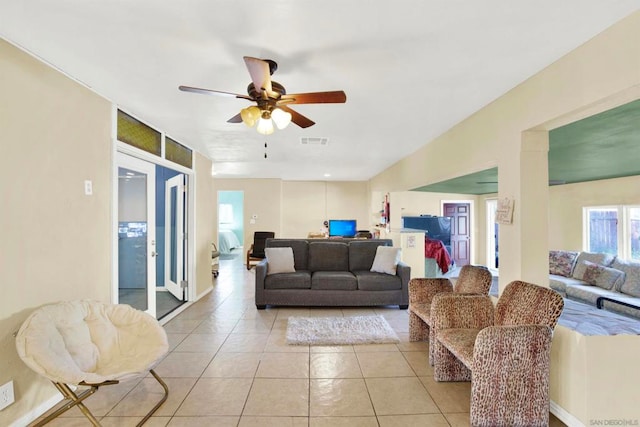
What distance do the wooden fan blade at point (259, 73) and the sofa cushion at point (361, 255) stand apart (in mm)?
3281

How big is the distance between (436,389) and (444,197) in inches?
255

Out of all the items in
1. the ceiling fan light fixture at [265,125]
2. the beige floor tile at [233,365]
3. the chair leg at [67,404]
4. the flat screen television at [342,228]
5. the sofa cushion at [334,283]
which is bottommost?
the beige floor tile at [233,365]

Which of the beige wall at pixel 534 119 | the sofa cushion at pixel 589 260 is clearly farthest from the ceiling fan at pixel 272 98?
the sofa cushion at pixel 589 260

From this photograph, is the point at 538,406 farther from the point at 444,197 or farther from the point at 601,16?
the point at 444,197

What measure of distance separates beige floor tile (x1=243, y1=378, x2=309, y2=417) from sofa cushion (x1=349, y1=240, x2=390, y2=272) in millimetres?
2531

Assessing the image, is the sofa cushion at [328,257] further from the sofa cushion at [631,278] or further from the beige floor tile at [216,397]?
the sofa cushion at [631,278]

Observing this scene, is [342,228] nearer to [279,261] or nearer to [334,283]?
[279,261]

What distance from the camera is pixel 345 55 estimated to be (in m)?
1.99

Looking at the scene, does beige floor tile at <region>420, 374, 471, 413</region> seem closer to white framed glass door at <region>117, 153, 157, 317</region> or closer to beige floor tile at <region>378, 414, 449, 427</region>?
beige floor tile at <region>378, 414, 449, 427</region>

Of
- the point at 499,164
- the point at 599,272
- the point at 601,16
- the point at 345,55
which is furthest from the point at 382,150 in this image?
the point at 599,272

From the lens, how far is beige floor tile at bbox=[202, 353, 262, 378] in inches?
101

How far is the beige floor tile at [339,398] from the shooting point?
2.08 metres

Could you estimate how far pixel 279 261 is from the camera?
14.8 ft

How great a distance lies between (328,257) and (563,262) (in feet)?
12.8
